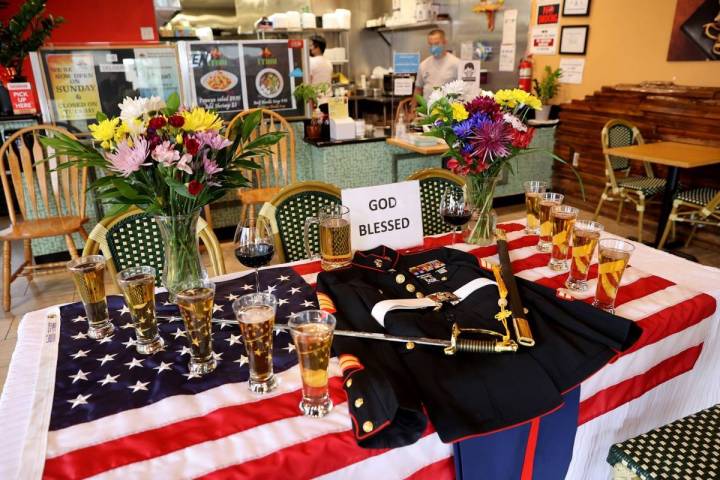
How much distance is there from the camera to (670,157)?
342 cm

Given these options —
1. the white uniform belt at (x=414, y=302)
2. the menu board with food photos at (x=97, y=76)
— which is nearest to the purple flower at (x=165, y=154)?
the white uniform belt at (x=414, y=302)

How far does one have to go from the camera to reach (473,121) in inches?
58.4

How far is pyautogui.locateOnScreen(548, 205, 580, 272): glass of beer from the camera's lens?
144cm

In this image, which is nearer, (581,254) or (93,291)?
(93,291)

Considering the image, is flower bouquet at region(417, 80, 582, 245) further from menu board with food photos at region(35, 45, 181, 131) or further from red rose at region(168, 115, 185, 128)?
menu board with food photos at region(35, 45, 181, 131)

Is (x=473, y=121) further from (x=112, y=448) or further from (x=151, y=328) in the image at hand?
(x=112, y=448)

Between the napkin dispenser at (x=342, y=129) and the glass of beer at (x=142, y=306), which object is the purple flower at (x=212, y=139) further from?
the napkin dispenser at (x=342, y=129)

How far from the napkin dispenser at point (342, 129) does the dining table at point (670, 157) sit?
1.97m

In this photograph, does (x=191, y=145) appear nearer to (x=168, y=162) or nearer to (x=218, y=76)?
(x=168, y=162)

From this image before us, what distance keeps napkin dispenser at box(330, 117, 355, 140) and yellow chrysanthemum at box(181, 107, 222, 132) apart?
2.77 m

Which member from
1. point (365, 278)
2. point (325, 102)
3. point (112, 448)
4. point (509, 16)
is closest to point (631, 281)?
point (365, 278)

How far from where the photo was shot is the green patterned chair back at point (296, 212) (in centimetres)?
182

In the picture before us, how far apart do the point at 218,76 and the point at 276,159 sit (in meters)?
0.80

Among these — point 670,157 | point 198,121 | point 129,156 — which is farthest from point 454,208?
point 670,157
